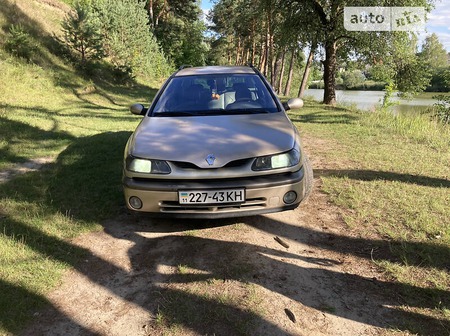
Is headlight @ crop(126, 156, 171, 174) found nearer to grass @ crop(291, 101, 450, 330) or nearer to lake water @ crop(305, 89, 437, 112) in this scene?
grass @ crop(291, 101, 450, 330)

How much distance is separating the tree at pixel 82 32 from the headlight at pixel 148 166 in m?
14.1

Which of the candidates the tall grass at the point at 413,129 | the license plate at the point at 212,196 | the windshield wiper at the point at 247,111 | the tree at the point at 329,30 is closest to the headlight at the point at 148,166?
the license plate at the point at 212,196

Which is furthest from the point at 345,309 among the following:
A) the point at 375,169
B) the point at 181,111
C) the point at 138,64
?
the point at 138,64

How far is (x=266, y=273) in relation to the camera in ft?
9.00

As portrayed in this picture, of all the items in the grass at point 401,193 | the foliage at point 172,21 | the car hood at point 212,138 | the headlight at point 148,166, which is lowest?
the grass at point 401,193

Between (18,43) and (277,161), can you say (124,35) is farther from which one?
(277,161)

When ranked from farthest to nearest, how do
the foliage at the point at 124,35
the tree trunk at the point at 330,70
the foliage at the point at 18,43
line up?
the foliage at the point at 124,35 < the tree trunk at the point at 330,70 < the foliage at the point at 18,43

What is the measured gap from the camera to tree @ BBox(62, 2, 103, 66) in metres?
14.5

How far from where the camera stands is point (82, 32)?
48.0 feet

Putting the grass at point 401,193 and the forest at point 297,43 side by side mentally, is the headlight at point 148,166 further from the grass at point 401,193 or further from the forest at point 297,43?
the forest at point 297,43

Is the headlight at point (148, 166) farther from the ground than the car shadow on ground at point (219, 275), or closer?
farther from the ground

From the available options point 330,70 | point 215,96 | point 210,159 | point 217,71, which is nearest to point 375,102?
point 330,70

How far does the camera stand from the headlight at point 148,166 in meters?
3.05

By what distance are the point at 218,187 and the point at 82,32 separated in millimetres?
14725
